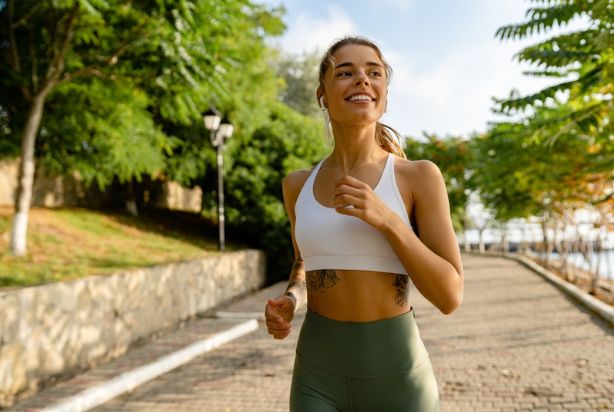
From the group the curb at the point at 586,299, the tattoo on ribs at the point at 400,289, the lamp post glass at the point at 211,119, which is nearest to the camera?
the tattoo on ribs at the point at 400,289

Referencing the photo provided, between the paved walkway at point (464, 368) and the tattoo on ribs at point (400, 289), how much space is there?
401cm

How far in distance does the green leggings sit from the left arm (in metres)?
0.22

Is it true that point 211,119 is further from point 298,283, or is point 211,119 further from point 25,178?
point 298,283

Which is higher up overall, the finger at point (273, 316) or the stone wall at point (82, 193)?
the stone wall at point (82, 193)

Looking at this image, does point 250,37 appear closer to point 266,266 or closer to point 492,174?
point 266,266

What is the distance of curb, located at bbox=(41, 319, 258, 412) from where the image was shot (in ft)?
18.6

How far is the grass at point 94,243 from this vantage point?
29.6 feet

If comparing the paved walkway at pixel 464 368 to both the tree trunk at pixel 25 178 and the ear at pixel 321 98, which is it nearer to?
the tree trunk at pixel 25 178

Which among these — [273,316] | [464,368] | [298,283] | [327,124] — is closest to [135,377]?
[464,368]

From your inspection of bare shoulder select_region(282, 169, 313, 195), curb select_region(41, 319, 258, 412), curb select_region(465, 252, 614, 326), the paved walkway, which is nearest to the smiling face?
bare shoulder select_region(282, 169, 313, 195)

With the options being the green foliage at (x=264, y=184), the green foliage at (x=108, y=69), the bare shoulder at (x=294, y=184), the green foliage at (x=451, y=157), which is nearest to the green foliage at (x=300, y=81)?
the green foliage at (x=451, y=157)

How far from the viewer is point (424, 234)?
1.77m

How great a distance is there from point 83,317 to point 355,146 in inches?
268

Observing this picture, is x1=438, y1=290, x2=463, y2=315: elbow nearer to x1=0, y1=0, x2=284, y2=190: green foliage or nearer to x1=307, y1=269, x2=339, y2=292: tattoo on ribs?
x1=307, y1=269, x2=339, y2=292: tattoo on ribs
